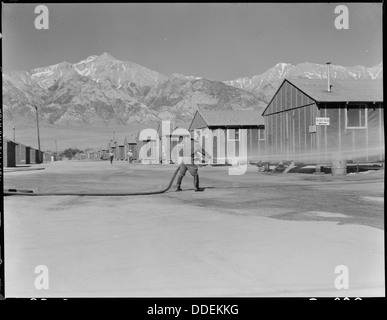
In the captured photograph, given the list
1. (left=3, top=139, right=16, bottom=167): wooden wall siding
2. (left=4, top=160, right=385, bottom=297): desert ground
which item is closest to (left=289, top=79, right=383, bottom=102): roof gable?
(left=4, top=160, right=385, bottom=297): desert ground

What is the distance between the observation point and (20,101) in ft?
18.6

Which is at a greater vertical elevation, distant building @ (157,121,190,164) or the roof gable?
the roof gable

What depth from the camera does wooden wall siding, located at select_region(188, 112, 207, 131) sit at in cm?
745

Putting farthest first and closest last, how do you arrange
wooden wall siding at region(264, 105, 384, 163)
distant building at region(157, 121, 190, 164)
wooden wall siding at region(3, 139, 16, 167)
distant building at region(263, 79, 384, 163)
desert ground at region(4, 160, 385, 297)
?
wooden wall siding at region(264, 105, 384, 163), distant building at region(263, 79, 384, 163), distant building at region(157, 121, 190, 164), wooden wall siding at region(3, 139, 16, 167), desert ground at region(4, 160, 385, 297)

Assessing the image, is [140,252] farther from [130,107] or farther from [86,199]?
[86,199]

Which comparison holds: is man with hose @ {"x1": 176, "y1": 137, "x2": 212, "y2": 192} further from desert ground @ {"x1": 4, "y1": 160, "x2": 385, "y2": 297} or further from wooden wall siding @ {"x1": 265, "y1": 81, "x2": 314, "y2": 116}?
wooden wall siding @ {"x1": 265, "y1": 81, "x2": 314, "y2": 116}

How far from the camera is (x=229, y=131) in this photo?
8242 mm

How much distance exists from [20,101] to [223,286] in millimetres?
3672

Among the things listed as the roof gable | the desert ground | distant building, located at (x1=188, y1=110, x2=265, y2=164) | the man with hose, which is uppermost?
the roof gable

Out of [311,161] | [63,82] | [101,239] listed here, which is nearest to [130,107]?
[63,82]

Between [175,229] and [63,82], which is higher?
[63,82]

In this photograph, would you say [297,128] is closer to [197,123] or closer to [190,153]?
[190,153]

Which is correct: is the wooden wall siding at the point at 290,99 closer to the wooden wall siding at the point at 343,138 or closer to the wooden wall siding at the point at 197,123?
the wooden wall siding at the point at 343,138

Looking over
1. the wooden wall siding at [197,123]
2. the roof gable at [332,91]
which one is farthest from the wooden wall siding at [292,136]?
the wooden wall siding at [197,123]
